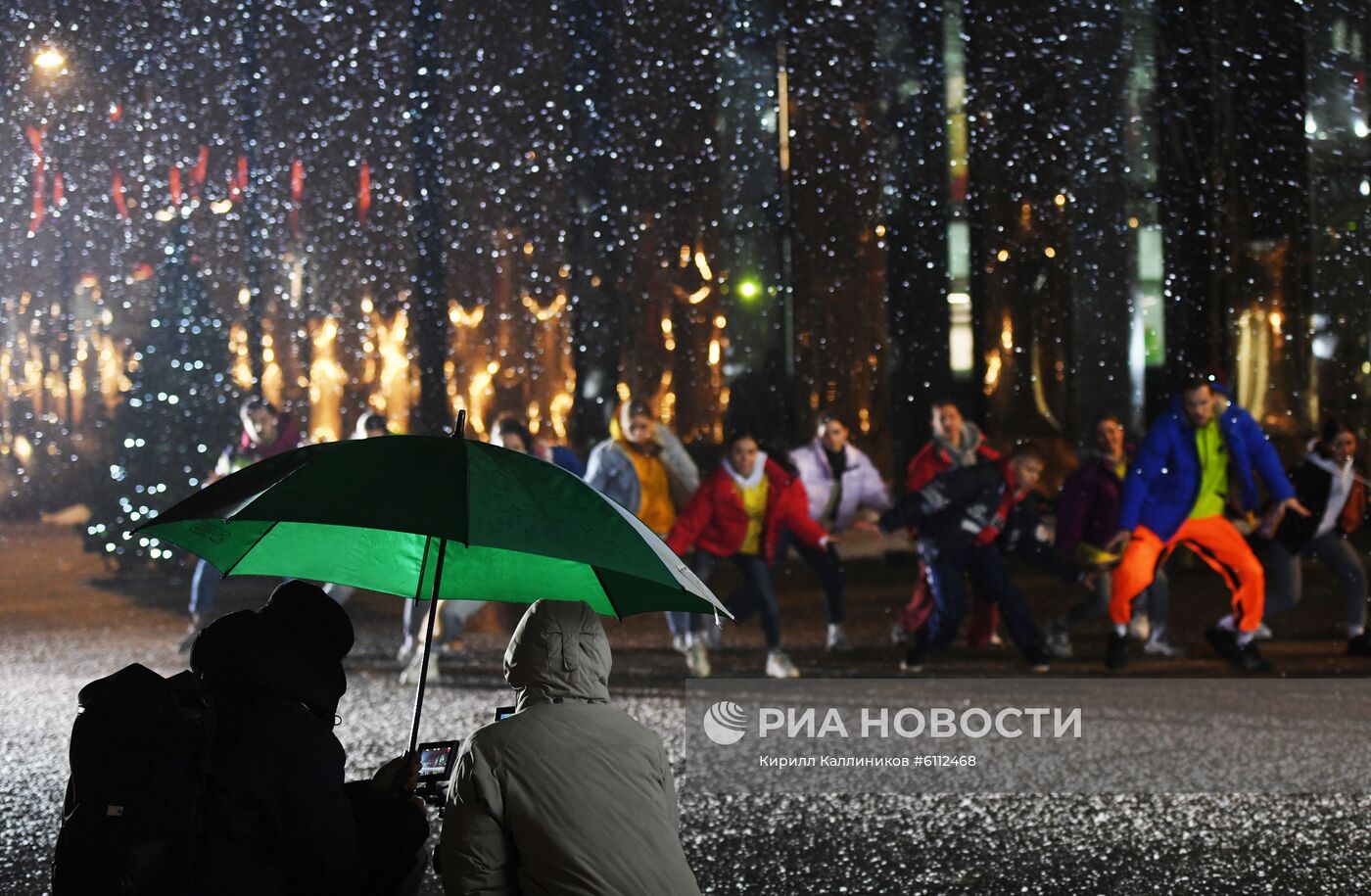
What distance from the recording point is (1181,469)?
527cm

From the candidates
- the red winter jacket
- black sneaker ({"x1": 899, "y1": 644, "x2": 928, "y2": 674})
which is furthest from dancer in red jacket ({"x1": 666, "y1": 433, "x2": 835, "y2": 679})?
black sneaker ({"x1": 899, "y1": 644, "x2": 928, "y2": 674})

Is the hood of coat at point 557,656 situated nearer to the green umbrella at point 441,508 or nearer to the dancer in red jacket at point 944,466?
the green umbrella at point 441,508

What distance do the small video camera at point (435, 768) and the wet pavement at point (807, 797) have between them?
5.39 ft

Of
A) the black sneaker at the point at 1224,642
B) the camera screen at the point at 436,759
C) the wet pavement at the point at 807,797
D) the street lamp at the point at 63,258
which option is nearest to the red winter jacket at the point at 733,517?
the wet pavement at the point at 807,797

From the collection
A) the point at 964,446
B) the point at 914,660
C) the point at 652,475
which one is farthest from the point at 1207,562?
the point at 652,475

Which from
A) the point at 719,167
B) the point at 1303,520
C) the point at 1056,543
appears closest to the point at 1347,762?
the point at 1303,520

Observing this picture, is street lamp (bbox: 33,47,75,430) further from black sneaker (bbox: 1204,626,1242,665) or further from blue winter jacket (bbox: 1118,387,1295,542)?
black sneaker (bbox: 1204,626,1242,665)

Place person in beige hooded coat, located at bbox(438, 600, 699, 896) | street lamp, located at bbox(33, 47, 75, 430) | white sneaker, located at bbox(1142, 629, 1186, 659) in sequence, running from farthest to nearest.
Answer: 1. street lamp, located at bbox(33, 47, 75, 430)
2. white sneaker, located at bbox(1142, 629, 1186, 659)
3. person in beige hooded coat, located at bbox(438, 600, 699, 896)

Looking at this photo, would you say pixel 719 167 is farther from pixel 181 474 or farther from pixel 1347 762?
pixel 1347 762

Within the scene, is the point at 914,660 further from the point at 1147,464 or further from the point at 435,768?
the point at 435,768

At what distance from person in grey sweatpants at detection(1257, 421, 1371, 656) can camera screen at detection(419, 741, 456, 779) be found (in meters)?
3.93

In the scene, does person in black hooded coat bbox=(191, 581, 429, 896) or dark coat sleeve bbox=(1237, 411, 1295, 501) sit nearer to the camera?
person in black hooded coat bbox=(191, 581, 429, 896)

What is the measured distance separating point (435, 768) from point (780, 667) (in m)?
3.31

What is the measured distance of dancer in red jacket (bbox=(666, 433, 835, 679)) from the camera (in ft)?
17.9
